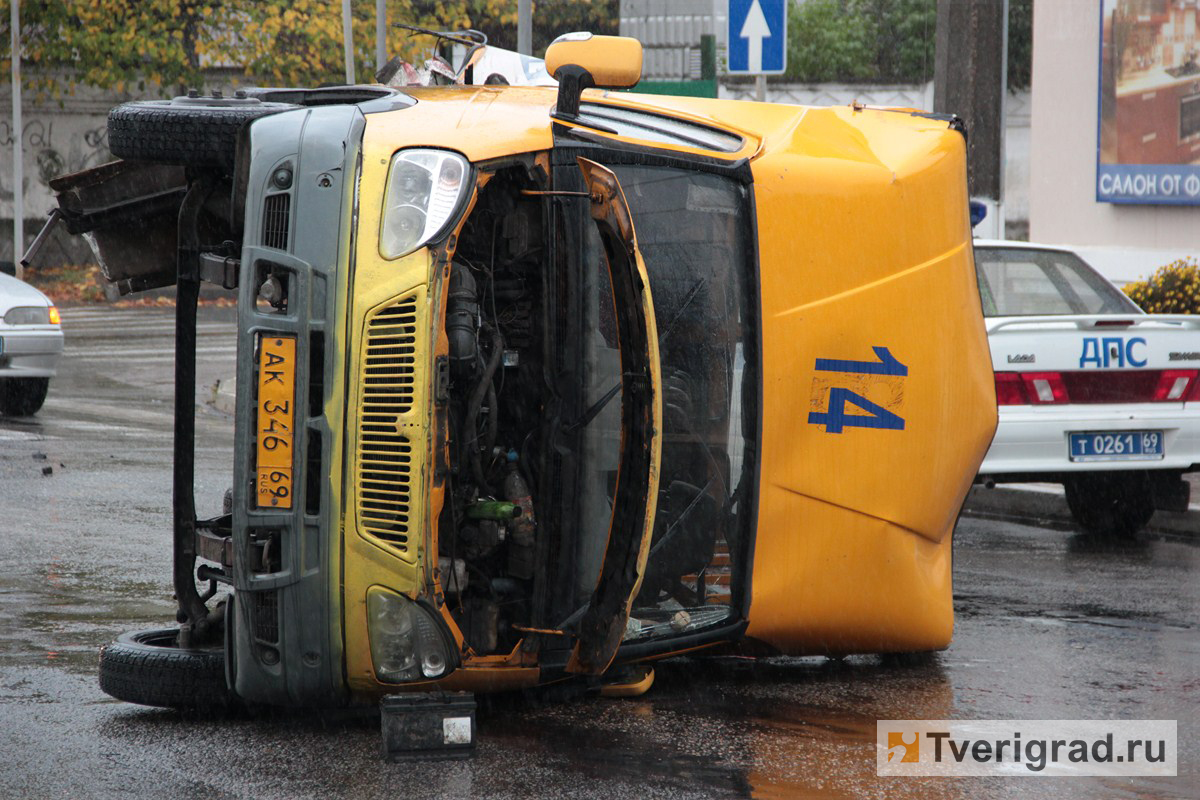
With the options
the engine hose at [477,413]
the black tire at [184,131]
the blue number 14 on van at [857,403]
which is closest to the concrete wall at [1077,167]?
the blue number 14 on van at [857,403]

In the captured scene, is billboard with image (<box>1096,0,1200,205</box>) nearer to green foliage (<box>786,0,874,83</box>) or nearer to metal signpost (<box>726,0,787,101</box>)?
metal signpost (<box>726,0,787,101</box>)

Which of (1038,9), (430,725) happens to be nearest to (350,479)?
(430,725)

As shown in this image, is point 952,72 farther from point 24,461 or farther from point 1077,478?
point 24,461

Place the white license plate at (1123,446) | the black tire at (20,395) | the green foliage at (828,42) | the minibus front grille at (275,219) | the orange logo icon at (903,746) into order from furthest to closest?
the green foliage at (828,42), the black tire at (20,395), the white license plate at (1123,446), the orange logo icon at (903,746), the minibus front grille at (275,219)

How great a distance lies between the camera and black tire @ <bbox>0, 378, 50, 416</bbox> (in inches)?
524

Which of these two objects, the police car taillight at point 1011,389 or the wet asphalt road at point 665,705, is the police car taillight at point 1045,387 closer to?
the police car taillight at point 1011,389

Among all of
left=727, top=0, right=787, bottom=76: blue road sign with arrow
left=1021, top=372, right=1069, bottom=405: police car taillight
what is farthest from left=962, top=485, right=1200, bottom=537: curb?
left=727, top=0, right=787, bottom=76: blue road sign with arrow

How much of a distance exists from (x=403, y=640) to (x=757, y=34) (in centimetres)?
741

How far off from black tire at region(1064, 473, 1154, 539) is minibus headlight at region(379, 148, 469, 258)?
222 inches

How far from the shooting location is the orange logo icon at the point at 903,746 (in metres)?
4.71

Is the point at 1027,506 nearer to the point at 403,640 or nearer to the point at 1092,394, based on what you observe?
the point at 1092,394

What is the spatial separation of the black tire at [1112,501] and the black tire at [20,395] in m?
8.61

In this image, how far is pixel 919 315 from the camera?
550 cm

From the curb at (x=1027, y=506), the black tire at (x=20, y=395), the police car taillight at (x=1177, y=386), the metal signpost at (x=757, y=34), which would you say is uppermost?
the metal signpost at (x=757, y=34)
